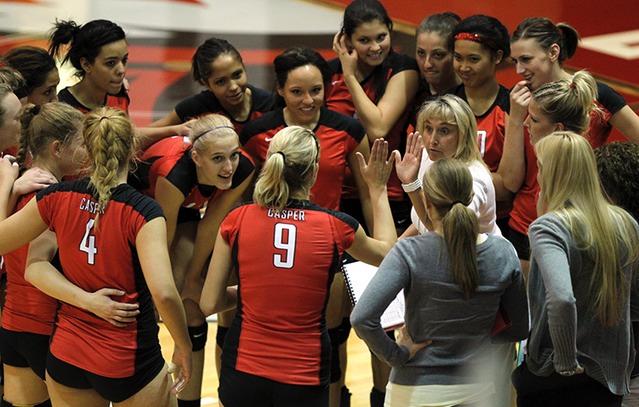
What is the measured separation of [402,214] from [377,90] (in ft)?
2.10

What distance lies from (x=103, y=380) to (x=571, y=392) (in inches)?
62.0

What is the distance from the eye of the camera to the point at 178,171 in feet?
12.5

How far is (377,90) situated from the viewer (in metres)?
4.44

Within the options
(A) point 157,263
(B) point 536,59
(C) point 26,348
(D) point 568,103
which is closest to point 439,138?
(D) point 568,103

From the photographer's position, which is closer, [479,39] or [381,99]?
[479,39]

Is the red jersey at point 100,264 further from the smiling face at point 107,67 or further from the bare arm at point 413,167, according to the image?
the smiling face at point 107,67

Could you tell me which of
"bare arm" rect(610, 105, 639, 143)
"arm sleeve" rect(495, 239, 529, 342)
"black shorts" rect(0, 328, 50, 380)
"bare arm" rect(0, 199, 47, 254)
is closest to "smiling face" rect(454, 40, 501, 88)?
"bare arm" rect(610, 105, 639, 143)

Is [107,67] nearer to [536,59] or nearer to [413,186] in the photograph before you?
[413,186]

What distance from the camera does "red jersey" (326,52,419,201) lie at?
4.43 m

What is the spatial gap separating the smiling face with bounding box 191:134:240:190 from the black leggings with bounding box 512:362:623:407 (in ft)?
5.11

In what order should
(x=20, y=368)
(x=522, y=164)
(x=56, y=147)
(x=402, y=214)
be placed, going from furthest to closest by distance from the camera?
(x=402, y=214) → (x=522, y=164) → (x=20, y=368) → (x=56, y=147)

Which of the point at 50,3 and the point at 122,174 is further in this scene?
the point at 50,3

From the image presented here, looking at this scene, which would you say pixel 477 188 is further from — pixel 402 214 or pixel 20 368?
pixel 20 368

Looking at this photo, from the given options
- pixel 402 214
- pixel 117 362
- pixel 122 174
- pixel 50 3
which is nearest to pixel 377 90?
pixel 402 214
